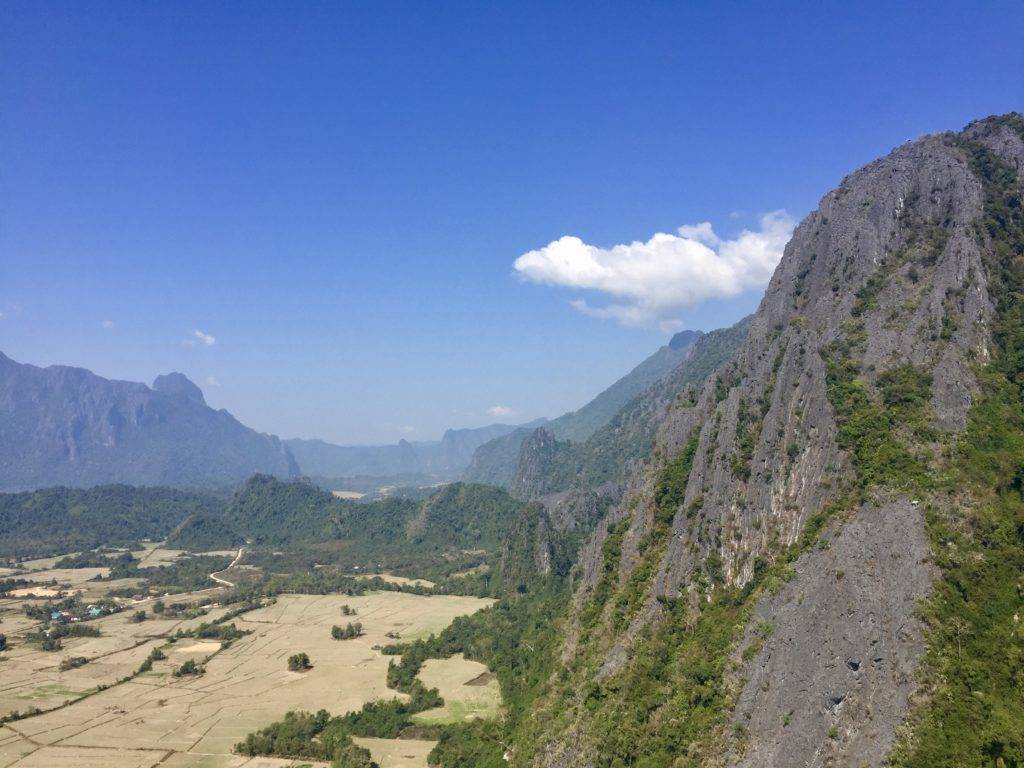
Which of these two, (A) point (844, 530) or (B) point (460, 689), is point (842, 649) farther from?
(B) point (460, 689)

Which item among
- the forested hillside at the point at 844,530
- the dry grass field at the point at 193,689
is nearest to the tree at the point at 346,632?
the dry grass field at the point at 193,689

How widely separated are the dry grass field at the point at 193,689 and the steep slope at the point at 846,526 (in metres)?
29.9

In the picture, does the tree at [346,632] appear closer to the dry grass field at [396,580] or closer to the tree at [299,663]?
the tree at [299,663]

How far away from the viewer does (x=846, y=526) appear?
47219mm

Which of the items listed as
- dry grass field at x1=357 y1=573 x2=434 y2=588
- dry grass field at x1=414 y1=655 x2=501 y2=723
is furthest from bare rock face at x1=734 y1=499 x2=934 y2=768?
dry grass field at x1=357 y1=573 x2=434 y2=588

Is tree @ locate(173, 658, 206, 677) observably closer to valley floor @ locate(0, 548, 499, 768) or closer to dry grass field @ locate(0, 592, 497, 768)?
dry grass field @ locate(0, 592, 497, 768)

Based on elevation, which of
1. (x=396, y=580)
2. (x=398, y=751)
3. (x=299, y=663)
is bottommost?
(x=396, y=580)

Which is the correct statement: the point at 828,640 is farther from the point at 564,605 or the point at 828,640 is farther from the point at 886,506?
the point at 564,605

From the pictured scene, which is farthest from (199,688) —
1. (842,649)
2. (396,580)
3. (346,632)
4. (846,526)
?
(846,526)

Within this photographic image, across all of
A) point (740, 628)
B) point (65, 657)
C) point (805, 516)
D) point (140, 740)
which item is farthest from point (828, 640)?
point (65, 657)

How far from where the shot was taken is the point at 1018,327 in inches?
2249

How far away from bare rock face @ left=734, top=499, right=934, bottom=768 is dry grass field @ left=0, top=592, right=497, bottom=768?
40.7 metres

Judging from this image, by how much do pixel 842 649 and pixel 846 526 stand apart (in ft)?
32.6

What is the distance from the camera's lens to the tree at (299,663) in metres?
98.4
